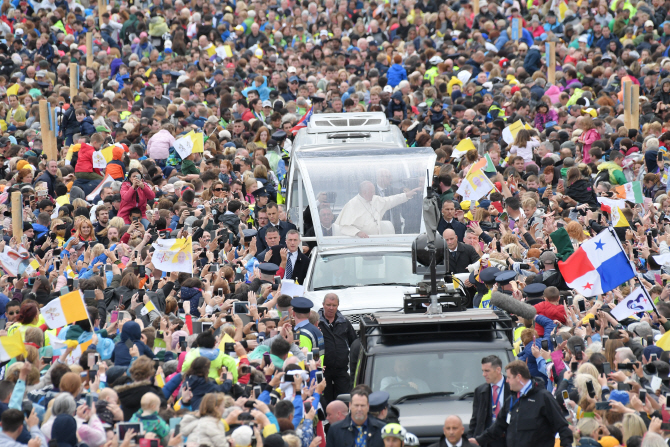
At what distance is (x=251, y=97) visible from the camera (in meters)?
23.6

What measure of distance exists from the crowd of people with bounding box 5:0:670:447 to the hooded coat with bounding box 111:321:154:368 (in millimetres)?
26

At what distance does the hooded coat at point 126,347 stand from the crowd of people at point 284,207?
0.03 m

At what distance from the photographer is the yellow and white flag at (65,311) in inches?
429

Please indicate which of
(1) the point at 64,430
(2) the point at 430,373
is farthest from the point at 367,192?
(1) the point at 64,430

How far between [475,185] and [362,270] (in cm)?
402

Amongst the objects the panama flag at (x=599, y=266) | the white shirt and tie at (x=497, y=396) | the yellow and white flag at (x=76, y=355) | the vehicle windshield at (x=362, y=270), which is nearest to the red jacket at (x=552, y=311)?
the panama flag at (x=599, y=266)

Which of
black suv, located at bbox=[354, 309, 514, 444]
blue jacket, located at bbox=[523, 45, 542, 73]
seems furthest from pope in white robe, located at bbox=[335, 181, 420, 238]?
blue jacket, located at bbox=[523, 45, 542, 73]

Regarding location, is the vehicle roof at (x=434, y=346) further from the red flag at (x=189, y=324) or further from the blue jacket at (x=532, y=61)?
the blue jacket at (x=532, y=61)

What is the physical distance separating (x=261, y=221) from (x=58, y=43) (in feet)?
48.7

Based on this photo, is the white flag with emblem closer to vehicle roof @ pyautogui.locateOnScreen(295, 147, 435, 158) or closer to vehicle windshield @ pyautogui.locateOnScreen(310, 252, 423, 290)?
vehicle windshield @ pyautogui.locateOnScreen(310, 252, 423, 290)

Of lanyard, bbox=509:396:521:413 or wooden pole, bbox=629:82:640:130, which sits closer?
lanyard, bbox=509:396:521:413

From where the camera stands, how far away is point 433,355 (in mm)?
9578

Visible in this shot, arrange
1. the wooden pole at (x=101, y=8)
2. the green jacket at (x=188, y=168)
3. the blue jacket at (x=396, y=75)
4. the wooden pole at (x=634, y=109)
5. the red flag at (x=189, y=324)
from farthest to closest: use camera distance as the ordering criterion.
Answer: the wooden pole at (x=101, y=8) < the blue jacket at (x=396, y=75) < the wooden pole at (x=634, y=109) < the green jacket at (x=188, y=168) < the red flag at (x=189, y=324)

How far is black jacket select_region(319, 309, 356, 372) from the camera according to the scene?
453 inches
